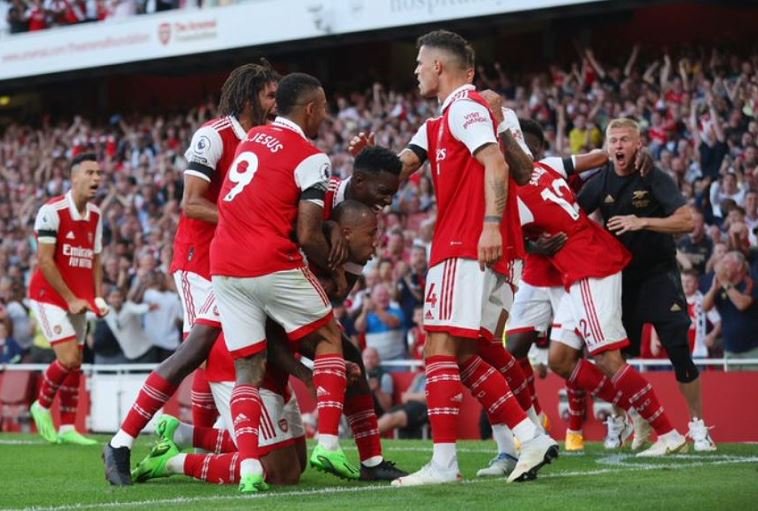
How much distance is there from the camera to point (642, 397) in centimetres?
964

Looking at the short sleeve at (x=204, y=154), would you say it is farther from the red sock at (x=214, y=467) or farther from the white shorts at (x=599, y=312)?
the white shorts at (x=599, y=312)

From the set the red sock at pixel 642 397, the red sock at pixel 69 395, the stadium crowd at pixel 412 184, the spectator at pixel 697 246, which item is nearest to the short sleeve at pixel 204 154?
the red sock at pixel 642 397

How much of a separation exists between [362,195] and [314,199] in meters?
0.56

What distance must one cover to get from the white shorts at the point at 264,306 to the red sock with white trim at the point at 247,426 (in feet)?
0.86

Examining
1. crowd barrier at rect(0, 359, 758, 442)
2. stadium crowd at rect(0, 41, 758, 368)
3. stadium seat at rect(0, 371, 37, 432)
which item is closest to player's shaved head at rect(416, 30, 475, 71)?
crowd barrier at rect(0, 359, 758, 442)

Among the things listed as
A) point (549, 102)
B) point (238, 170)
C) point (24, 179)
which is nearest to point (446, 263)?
point (238, 170)

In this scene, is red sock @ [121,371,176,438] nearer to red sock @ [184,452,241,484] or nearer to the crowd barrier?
red sock @ [184,452,241,484]

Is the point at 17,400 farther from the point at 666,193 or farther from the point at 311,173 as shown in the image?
the point at 311,173

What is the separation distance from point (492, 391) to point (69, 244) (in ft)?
20.3

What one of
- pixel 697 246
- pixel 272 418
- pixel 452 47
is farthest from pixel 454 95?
pixel 697 246

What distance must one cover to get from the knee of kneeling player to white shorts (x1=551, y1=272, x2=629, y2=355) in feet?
1.63

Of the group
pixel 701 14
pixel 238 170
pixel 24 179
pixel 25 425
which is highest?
pixel 701 14

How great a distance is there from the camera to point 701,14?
22359mm

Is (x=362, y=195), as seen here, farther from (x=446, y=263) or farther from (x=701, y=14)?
(x=701, y=14)
